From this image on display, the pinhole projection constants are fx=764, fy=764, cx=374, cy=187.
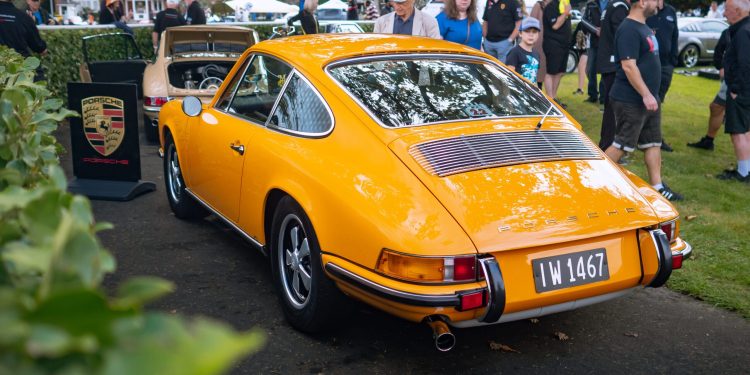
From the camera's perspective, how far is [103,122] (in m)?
7.36

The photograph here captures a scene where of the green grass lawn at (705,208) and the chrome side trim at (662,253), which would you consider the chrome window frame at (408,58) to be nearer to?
the chrome side trim at (662,253)

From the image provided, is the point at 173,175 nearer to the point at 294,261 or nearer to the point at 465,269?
the point at 294,261

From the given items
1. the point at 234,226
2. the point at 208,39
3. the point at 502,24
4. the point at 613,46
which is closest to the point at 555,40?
the point at 502,24

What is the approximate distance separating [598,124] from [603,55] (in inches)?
93.4

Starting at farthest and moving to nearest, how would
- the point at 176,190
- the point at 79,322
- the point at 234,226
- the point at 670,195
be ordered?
the point at 670,195, the point at 176,190, the point at 234,226, the point at 79,322

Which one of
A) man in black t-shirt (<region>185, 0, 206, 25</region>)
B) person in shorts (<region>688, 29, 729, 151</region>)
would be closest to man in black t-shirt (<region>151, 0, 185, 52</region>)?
man in black t-shirt (<region>185, 0, 206, 25</region>)

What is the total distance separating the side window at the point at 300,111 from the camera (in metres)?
4.28

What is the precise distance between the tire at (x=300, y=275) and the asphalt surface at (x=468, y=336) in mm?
120

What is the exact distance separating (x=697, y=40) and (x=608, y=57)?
14.6m

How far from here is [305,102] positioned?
14.7 feet

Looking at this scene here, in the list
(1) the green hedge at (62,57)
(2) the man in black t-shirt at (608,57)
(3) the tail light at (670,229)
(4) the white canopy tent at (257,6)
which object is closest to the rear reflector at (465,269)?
(3) the tail light at (670,229)

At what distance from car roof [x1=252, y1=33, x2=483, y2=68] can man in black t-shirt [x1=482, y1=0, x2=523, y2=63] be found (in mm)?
A: 6525

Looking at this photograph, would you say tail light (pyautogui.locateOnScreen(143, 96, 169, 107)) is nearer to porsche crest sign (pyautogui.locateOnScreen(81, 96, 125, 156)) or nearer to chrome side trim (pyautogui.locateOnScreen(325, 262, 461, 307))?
porsche crest sign (pyautogui.locateOnScreen(81, 96, 125, 156))

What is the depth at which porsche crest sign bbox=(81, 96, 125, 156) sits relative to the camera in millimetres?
7324
